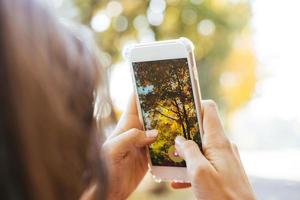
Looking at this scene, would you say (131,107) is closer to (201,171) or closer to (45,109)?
(201,171)

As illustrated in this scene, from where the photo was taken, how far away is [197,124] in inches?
24.8

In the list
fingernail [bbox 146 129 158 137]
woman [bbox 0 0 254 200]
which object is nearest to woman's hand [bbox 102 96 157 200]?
fingernail [bbox 146 129 158 137]

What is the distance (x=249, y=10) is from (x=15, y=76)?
79 centimetres

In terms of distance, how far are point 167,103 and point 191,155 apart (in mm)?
84

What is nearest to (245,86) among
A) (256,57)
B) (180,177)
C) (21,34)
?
(256,57)

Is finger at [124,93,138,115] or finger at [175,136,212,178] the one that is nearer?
finger at [175,136,212,178]

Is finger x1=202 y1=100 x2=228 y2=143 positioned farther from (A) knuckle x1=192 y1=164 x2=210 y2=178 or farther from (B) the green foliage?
(B) the green foliage

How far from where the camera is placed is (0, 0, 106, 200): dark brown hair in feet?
1.12

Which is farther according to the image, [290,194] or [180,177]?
[290,194]

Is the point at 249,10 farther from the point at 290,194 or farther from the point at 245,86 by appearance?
the point at 290,194

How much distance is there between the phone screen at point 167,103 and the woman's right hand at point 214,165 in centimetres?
2

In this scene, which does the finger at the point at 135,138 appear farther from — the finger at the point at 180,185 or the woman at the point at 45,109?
the woman at the point at 45,109

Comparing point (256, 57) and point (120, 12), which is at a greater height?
point (120, 12)

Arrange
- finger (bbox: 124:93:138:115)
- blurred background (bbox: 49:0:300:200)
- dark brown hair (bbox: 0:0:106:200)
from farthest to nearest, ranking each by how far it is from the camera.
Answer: blurred background (bbox: 49:0:300:200), finger (bbox: 124:93:138:115), dark brown hair (bbox: 0:0:106:200)
